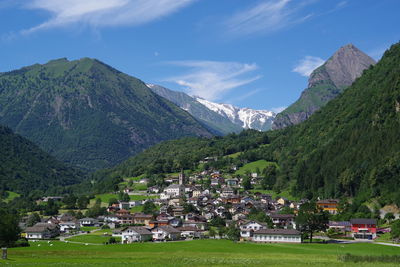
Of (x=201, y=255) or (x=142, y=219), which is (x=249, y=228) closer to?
(x=142, y=219)

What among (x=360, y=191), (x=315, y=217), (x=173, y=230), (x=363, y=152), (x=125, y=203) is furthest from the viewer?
(x=125, y=203)

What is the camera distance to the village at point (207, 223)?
394 feet

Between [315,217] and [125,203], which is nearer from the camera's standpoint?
[315,217]

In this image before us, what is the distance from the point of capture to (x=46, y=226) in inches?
5620

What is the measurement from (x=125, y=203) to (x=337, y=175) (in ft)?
241

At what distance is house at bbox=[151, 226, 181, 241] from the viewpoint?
4978 inches

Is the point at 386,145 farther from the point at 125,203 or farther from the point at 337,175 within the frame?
the point at 125,203

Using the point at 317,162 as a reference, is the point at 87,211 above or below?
below

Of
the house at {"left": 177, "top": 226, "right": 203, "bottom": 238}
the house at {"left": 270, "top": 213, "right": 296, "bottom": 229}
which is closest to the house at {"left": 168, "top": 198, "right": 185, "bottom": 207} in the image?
the house at {"left": 270, "top": 213, "right": 296, "bottom": 229}

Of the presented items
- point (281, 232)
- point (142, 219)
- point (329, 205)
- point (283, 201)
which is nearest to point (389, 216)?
point (329, 205)

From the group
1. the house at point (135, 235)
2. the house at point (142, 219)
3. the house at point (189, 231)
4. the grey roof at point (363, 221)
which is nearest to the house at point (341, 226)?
the grey roof at point (363, 221)

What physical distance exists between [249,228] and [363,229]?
2653cm

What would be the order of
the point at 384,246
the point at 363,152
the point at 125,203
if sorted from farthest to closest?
1. the point at 125,203
2. the point at 363,152
3. the point at 384,246

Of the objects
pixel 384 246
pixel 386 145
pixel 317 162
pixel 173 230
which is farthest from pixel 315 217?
pixel 317 162
